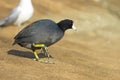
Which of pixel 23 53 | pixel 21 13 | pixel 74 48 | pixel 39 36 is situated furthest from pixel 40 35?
pixel 21 13

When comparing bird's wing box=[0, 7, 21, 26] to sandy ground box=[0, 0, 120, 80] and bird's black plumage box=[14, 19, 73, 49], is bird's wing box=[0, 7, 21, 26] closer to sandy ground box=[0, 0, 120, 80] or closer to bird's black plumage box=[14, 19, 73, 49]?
sandy ground box=[0, 0, 120, 80]

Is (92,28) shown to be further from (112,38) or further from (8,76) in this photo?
(8,76)

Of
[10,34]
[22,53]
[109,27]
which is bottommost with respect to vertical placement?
[22,53]

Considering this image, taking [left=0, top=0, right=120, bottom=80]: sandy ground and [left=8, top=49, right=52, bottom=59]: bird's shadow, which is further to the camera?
[left=8, top=49, right=52, bottom=59]: bird's shadow

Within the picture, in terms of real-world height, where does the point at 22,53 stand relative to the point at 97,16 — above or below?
below

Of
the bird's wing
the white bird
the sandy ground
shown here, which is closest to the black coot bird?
the sandy ground

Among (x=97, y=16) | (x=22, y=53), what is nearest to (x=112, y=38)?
(x=97, y=16)

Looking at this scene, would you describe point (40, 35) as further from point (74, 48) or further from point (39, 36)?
point (74, 48)

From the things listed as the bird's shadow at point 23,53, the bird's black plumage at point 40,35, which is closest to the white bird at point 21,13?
the bird's shadow at point 23,53

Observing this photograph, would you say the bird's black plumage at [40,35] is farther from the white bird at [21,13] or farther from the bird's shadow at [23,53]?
the white bird at [21,13]
